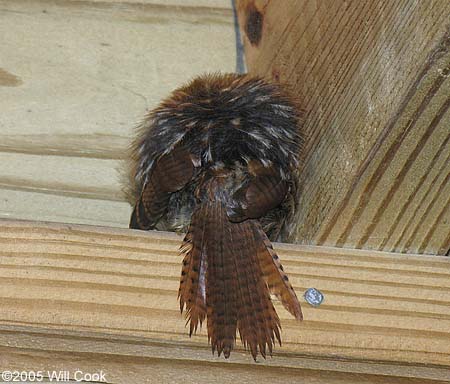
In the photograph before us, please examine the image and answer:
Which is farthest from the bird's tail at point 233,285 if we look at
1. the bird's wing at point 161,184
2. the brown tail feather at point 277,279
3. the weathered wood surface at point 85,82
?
the weathered wood surface at point 85,82

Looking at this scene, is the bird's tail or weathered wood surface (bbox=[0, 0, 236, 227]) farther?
Answer: weathered wood surface (bbox=[0, 0, 236, 227])

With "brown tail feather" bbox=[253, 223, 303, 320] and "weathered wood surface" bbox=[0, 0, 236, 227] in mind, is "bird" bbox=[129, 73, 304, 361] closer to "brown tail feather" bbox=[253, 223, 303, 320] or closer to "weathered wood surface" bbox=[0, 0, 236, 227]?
"brown tail feather" bbox=[253, 223, 303, 320]

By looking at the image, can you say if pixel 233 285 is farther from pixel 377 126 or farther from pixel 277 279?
pixel 377 126

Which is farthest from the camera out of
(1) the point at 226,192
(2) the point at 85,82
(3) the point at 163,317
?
(2) the point at 85,82

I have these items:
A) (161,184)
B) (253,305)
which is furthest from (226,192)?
(253,305)

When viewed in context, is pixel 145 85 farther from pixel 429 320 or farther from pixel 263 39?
pixel 429 320

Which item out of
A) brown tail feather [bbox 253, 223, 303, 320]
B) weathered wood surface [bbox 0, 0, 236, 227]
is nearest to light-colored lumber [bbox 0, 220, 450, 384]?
brown tail feather [bbox 253, 223, 303, 320]

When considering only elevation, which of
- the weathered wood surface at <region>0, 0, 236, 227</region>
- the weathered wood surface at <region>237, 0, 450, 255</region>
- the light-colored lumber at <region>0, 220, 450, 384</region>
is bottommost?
the weathered wood surface at <region>0, 0, 236, 227</region>

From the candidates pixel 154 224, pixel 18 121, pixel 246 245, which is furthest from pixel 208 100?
pixel 18 121
